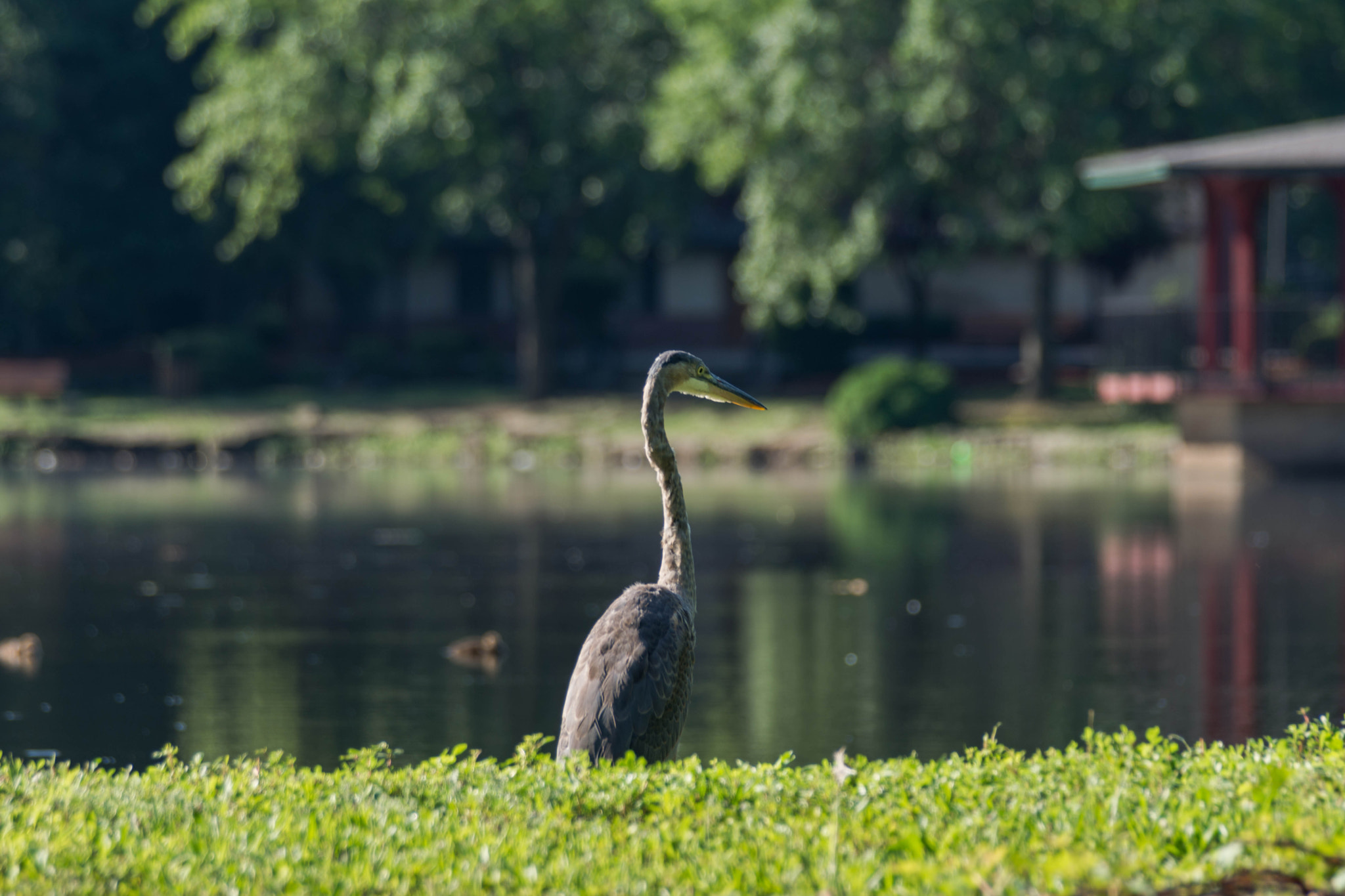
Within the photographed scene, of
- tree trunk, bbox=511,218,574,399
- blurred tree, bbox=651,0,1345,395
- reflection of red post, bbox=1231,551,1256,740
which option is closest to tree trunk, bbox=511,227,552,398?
tree trunk, bbox=511,218,574,399

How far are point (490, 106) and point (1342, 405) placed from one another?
19218 millimetres

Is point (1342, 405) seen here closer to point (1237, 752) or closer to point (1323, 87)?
point (1323, 87)

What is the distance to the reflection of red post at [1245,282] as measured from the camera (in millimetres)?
30016

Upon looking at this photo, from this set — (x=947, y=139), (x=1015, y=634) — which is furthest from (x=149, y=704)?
(x=947, y=139)

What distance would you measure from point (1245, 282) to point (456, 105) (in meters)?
17.0

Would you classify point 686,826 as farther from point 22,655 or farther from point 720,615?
point 720,615

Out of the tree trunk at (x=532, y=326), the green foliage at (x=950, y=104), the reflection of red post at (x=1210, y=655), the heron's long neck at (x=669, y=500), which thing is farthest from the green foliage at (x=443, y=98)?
the heron's long neck at (x=669, y=500)

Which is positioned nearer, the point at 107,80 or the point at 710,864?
the point at 710,864

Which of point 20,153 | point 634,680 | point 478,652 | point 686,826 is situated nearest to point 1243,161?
point 478,652

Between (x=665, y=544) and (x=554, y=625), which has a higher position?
(x=665, y=544)

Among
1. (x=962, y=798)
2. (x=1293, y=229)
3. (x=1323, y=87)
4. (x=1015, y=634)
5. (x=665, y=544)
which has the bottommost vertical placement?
(x=1015, y=634)

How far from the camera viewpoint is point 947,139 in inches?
1455

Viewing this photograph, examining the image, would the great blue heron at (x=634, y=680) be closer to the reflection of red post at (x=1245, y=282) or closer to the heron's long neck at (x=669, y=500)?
the heron's long neck at (x=669, y=500)

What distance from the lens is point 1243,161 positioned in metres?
29.2
